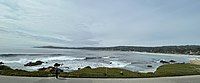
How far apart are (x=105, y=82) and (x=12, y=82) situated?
533 cm

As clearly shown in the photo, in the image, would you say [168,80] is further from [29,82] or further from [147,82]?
[29,82]

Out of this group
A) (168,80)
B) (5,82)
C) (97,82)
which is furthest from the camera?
(168,80)

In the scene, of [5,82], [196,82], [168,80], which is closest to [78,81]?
[5,82]

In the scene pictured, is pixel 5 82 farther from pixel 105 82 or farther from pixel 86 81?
pixel 105 82

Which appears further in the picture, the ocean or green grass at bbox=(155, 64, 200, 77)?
the ocean

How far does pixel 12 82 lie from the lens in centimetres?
1602

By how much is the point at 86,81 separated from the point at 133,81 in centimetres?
300

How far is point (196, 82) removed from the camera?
57.7 feet

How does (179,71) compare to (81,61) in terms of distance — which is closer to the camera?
(179,71)

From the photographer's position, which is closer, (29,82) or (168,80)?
(29,82)

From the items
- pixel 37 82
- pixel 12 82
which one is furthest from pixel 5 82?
pixel 37 82

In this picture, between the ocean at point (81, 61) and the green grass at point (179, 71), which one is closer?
the green grass at point (179, 71)

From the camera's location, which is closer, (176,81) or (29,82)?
(29,82)

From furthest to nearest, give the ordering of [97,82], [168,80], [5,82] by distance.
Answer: [168,80], [97,82], [5,82]
